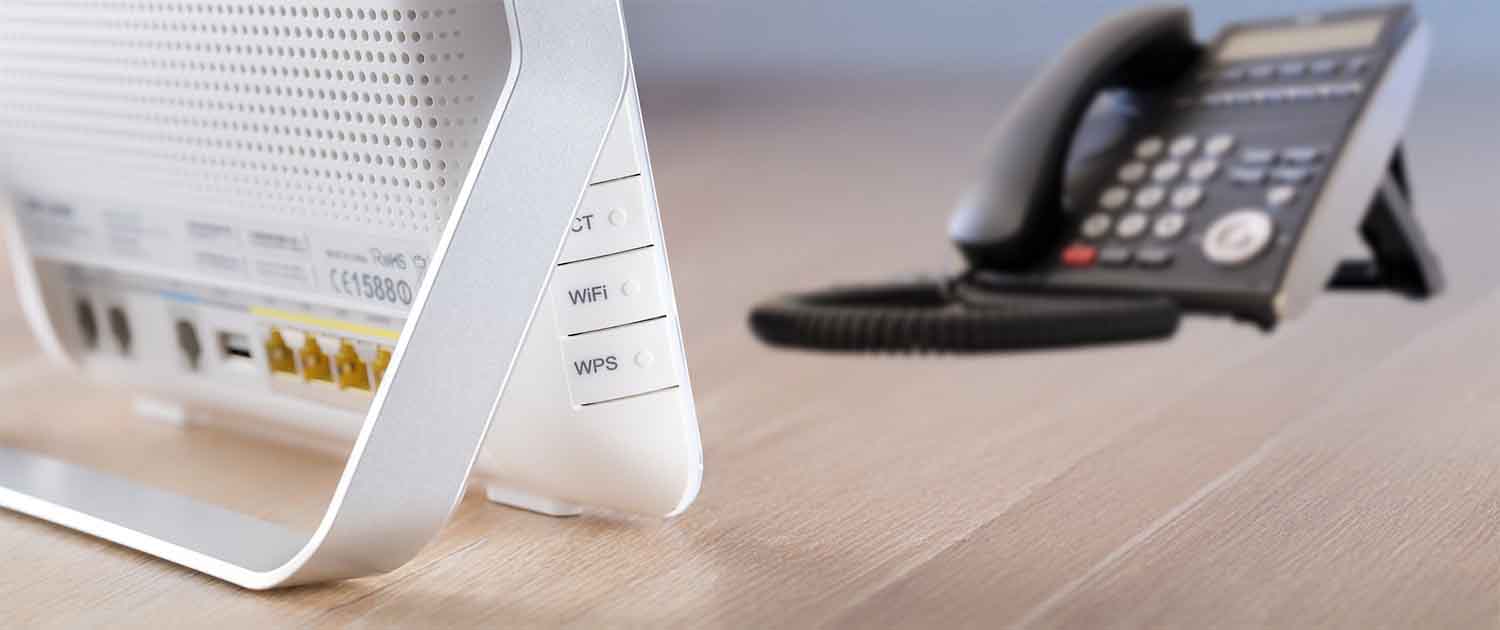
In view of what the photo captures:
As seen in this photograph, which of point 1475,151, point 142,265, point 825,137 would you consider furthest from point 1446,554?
point 825,137

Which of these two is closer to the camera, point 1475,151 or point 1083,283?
point 1083,283

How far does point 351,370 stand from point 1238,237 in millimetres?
386

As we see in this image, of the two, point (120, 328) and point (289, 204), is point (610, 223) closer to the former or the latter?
point (289, 204)

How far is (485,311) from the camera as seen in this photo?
454 mm

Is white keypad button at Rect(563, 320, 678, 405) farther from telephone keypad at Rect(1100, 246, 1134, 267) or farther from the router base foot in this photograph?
telephone keypad at Rect(1100, 246, 1134, 267)

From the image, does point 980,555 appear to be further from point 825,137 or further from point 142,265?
point 825,137

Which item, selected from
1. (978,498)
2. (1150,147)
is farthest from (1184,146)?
(978,498)

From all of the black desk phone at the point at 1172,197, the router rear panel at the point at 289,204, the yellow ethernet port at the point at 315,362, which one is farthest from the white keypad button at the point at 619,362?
the black desk phone at the point at 1172,197

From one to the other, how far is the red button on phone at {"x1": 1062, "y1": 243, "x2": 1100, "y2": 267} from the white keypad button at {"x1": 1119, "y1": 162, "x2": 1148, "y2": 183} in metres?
0.05

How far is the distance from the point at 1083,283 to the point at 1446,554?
0.29 m

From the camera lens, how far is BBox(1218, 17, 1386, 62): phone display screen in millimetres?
797

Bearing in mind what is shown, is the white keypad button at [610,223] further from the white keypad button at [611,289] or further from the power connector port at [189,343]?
the power connector port at [189,343]

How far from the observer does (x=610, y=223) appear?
1.62 feet

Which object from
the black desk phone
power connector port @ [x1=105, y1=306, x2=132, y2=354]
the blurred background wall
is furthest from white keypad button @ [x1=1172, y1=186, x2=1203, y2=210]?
the blurred background wall
